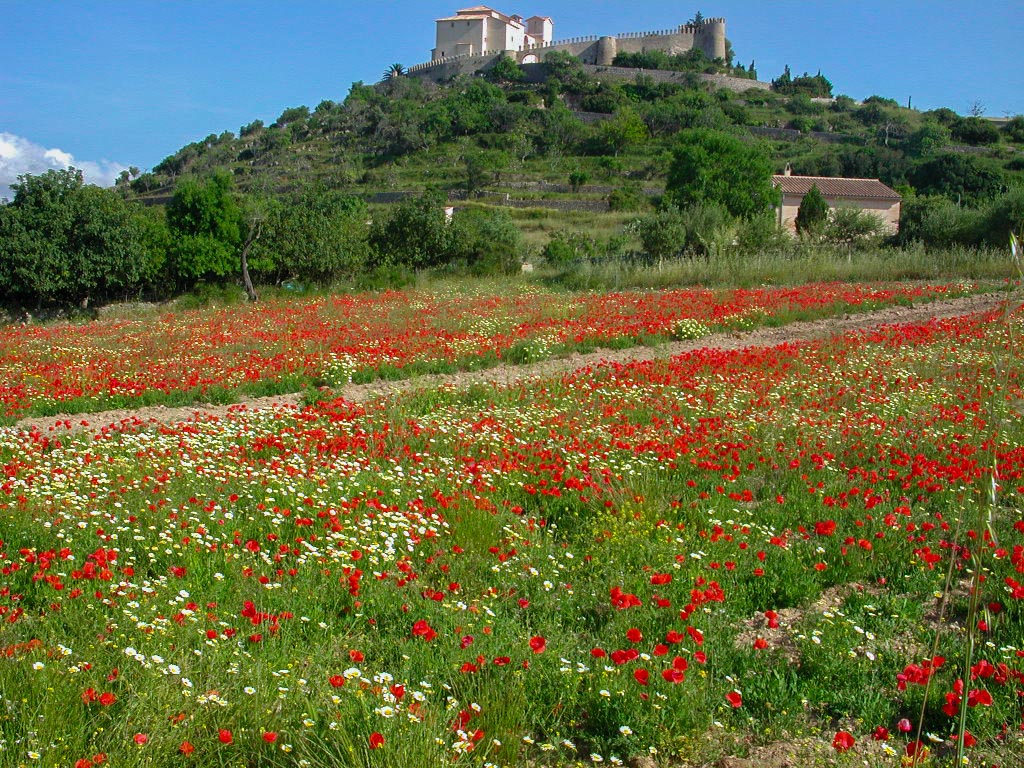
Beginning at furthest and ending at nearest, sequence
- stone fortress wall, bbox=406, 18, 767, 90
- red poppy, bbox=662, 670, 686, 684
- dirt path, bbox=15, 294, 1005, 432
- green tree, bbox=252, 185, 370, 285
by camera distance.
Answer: stone fortress wall, bbox=406, 18, 767, 90 → green tree, bbox=252, 185, 370, 285 → dirt path, bbox=15, 294, 1005, 432 → red poppy, bbox=662, 670, 686, 684


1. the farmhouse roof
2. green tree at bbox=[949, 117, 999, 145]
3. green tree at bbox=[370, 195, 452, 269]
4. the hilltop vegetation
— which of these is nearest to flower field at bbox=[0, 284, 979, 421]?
the hilltop vegetation

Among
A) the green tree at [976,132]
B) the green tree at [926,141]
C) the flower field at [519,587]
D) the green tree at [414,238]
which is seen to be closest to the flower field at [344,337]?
the flower field at [519,587]

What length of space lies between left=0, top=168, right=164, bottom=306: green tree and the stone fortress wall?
9115cm

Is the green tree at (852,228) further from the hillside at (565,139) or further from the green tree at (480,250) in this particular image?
the hillside at (565,139)

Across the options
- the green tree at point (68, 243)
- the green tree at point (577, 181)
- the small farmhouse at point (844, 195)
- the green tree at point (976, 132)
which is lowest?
the green tree at point (68, 243)

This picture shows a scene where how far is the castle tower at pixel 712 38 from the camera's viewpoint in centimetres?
11506

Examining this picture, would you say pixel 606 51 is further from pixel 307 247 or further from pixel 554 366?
pixel 554 366

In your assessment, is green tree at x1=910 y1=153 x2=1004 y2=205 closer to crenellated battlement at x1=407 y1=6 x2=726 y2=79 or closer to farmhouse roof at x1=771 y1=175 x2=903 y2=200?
farmhouse roof at x1=771 y1=175 x2=903 y2=200

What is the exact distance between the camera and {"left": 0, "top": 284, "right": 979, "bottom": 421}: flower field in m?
11.4

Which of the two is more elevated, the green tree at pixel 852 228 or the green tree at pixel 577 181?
the green tree at pixel 577 181

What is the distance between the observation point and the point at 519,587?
488cm

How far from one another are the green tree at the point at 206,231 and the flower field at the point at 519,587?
66.1 ft

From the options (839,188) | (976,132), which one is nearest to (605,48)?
(976,132)

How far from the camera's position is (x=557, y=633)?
4277mm
